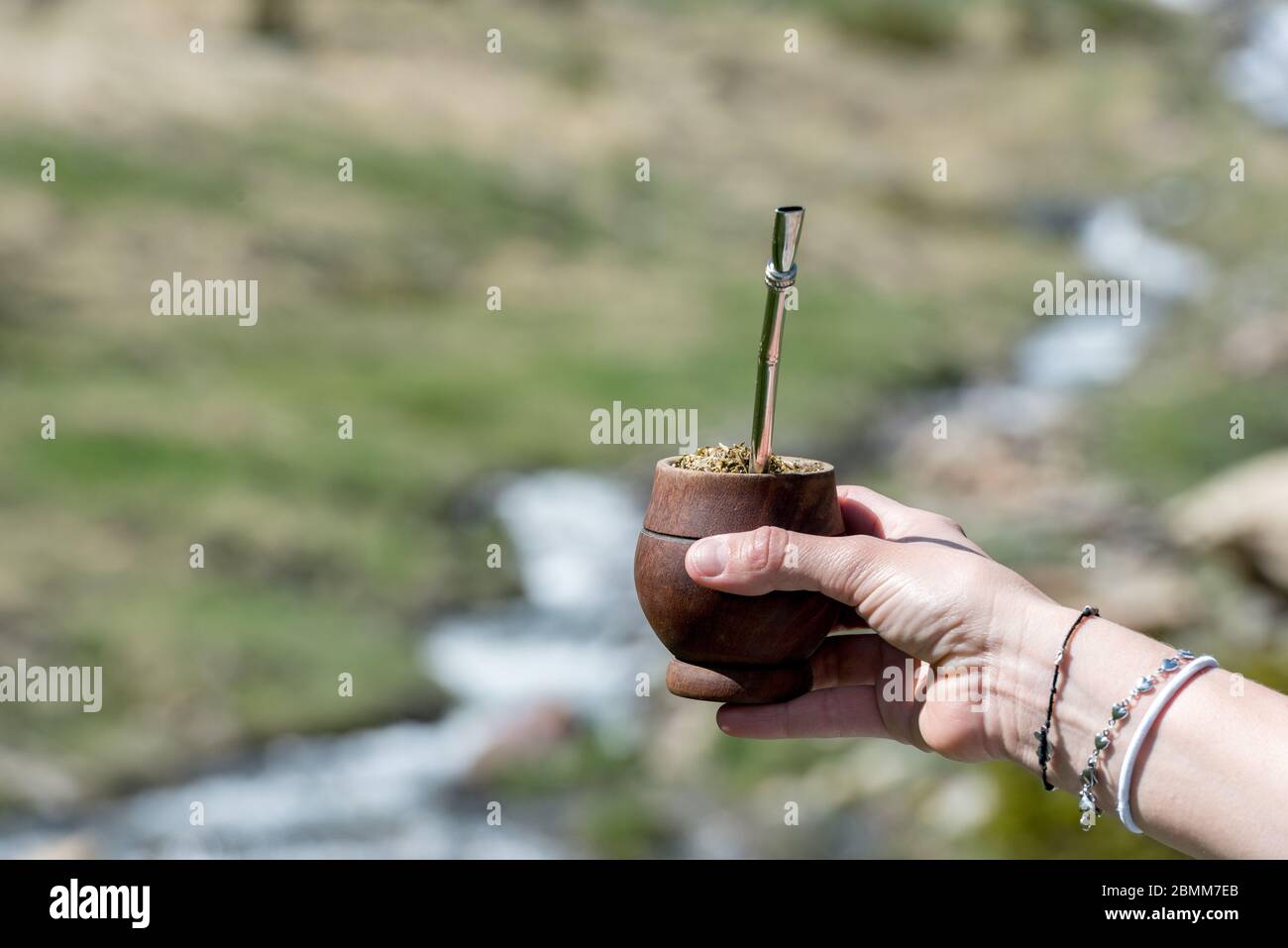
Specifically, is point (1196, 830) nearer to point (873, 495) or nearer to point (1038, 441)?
point (873, 495)

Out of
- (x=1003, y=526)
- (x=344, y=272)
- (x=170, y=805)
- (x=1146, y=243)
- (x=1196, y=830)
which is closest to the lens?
(x=1196, y=830)

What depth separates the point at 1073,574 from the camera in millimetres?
6961

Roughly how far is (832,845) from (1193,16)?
1629cm

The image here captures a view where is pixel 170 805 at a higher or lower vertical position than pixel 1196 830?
lower

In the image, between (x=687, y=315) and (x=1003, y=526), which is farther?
(x=687, y=315)

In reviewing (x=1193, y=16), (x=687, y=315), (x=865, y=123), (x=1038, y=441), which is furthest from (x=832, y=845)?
(x=1193, y=16)

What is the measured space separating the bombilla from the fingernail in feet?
0.45
